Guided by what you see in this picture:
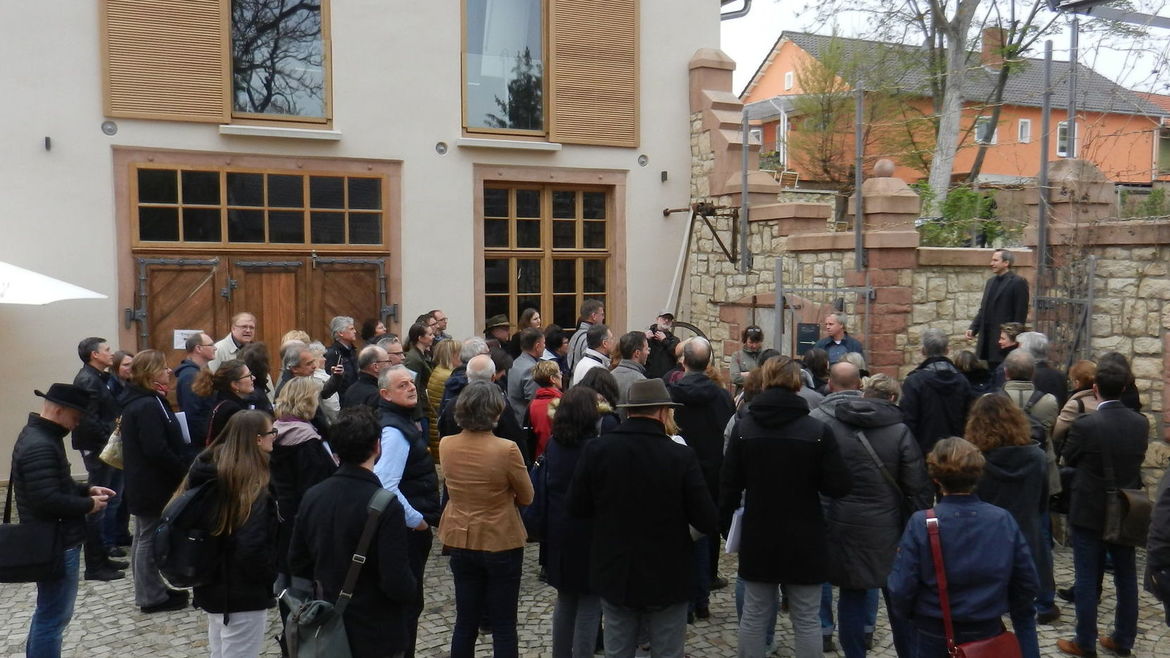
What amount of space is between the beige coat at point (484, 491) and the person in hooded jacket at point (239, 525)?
0.83 meters

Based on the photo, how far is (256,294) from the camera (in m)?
10.1

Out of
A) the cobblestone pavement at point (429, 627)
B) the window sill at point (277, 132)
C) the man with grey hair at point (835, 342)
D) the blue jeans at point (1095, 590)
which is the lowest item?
the cobblestone pavement at point (429, 627)

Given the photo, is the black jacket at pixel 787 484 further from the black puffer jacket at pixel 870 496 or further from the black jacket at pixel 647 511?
the black jacket at pixel 647 511

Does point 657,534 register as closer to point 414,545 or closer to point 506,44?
point 414,545

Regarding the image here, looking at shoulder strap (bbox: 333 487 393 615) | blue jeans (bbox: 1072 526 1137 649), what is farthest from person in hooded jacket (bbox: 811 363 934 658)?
shoulder strap (bbox: 333 487 393 615)

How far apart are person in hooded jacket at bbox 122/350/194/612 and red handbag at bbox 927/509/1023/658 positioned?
4.48 m

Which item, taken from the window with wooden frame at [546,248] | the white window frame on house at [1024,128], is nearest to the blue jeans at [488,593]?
the window with wooden frame at [546,248]

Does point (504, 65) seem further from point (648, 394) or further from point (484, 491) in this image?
point (648, 394)

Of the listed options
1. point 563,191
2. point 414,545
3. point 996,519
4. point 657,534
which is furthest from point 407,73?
point 996,519

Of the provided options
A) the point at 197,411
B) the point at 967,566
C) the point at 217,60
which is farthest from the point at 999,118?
the point at 967,566

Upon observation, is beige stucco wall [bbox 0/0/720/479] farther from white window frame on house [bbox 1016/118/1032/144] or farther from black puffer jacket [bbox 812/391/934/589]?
white window frame on house [bbox 1016/118/1032/144]

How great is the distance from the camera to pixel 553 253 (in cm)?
1174

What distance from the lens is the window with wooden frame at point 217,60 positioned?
9469 millimetres

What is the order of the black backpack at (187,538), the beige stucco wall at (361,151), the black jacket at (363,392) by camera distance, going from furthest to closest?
the beige stucco wall at (361,151) → the black jacket at (363,392) → the black backpack at (187,538)
